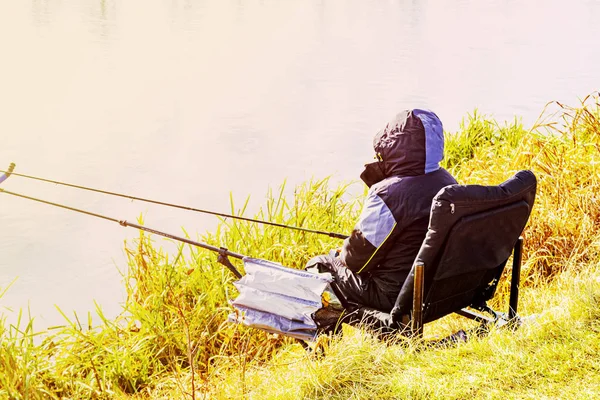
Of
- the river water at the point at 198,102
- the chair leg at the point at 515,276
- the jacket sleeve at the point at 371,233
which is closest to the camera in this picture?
the jacket sleeve at the point at 371,233

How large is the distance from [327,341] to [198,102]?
17969 millimetres

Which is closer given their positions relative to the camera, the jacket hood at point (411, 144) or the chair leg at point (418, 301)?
the chair leg at point (418, 301)

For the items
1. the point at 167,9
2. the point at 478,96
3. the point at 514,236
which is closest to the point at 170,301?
the point at 514,236

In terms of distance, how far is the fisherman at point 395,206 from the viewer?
3371mm

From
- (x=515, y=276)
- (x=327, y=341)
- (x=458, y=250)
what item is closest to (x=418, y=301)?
(x=458, y=250)

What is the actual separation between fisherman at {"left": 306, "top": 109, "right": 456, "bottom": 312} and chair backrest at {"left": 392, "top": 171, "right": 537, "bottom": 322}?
178 millimetres

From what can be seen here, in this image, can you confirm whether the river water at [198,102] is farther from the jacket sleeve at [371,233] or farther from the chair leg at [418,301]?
the chair leg at [418,301]

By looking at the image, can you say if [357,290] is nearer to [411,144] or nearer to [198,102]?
[411,144]

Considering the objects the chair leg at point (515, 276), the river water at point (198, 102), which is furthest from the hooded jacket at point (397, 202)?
the river water at point (198, 102)

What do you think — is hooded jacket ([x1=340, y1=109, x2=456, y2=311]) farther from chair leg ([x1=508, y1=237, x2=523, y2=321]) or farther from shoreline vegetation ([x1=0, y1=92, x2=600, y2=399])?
chair leg ([x1=508, y1=237, x2=523, y2=321])

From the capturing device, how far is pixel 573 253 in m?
4.99

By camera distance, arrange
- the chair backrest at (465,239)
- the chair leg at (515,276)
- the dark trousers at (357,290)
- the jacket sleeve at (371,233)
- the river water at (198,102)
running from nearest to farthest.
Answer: the chair backrest at (465,239)
the jacket sleeve at (371,233)
the dark trousers at (357,290)
the chair leg at (515,276)
the river water at (198,102)

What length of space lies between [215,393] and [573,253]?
2650mm

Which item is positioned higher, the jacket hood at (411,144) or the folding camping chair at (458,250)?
the jacket hood at (411,144)
